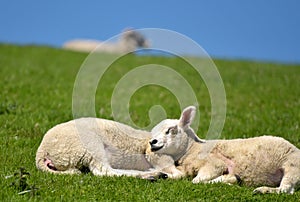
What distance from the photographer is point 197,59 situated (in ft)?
83.3

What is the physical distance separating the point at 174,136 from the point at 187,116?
0.37m

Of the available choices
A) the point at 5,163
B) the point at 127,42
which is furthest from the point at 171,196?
the point at 127,42

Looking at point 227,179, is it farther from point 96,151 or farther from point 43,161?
point 43,161

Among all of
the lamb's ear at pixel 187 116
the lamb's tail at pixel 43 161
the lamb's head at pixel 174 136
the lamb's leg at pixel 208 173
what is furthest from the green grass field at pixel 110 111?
the lamb's ear at pixel 187 116

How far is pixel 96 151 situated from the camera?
26.5ft

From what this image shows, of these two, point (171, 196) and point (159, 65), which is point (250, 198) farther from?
point (159, 65)

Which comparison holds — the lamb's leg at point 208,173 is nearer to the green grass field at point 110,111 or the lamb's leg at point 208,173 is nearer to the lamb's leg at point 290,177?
the green grass field at point 110,111

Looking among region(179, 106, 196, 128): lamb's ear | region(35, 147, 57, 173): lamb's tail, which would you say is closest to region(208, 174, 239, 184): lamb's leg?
region(179, 106, 196, 128): lamb's ear

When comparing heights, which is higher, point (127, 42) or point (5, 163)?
point (127, 42)

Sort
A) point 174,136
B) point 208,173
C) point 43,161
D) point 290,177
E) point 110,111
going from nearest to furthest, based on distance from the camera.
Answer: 1. point 290,177
2. point 208,173
3. point 43,161
4. point 174,136
5. point 110,111

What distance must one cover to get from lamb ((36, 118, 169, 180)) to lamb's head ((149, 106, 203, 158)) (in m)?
0.22

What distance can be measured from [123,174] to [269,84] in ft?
40.7

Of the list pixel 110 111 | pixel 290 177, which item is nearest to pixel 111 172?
pixel 290 177

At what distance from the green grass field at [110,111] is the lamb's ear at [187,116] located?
1084 millimetres
